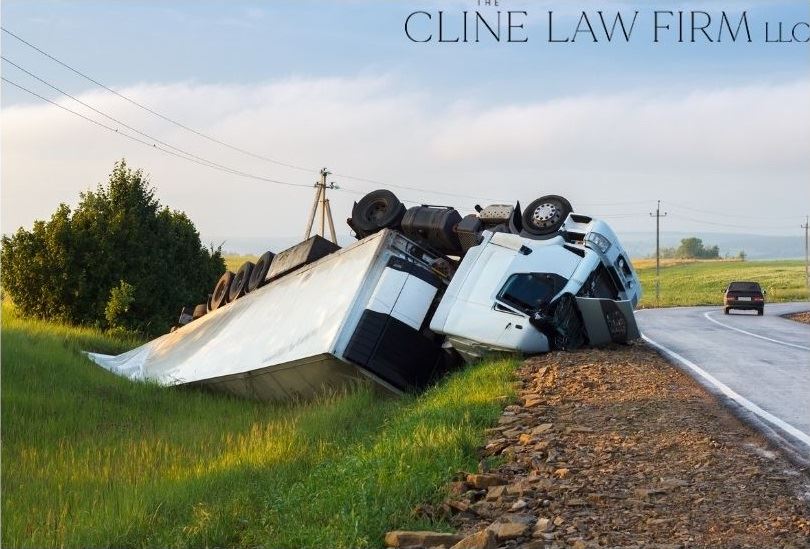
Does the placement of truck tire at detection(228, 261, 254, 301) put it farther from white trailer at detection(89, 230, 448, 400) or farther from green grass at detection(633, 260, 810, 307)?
green grass at detection(633, 260, 810, 307)

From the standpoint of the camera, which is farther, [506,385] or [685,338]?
[685,338]

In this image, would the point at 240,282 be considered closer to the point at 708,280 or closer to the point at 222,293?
the point at 222,293

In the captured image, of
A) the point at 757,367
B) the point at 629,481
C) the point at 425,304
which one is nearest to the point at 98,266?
the point at 425,304

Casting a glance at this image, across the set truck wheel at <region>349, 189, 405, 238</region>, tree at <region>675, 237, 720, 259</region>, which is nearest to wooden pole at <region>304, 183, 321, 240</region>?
truck wheel at <region>349, 189, 405, 238</region>

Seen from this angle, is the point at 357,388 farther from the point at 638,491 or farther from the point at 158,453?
the point at 638,491

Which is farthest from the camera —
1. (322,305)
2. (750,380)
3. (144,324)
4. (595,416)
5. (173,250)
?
(173,250)

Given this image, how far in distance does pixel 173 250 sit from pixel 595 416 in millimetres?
25393

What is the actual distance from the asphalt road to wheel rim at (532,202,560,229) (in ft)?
10.2

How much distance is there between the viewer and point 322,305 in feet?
47.1

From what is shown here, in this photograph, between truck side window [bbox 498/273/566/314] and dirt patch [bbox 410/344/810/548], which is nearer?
dirt patch [bbox 410/344/810/548]

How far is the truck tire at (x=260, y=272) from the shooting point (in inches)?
702

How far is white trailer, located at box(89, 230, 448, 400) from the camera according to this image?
13531 mm

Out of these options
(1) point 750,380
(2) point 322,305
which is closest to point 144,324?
(2) point 322,305

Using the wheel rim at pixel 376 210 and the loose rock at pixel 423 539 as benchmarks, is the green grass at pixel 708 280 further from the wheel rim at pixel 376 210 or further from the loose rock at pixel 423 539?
the loose rock at pixel 423 539
